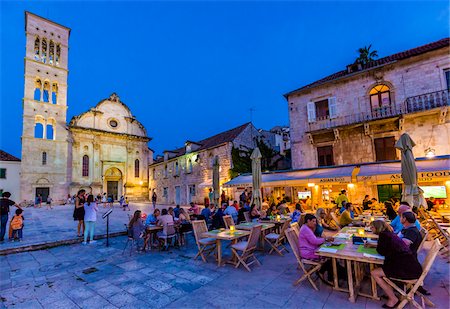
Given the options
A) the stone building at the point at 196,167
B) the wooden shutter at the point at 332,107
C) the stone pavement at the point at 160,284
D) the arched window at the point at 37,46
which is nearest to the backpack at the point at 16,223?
the stone pavement at the point at 160,284

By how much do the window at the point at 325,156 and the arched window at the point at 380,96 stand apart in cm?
354

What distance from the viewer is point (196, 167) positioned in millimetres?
24047

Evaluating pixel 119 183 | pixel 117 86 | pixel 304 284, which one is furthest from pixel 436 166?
pixel 117 86

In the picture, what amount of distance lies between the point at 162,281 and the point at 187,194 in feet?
69.7

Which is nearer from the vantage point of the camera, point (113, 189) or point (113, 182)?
point (113, 189)

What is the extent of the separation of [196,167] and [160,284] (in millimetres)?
19896

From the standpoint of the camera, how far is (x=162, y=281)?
173 inches

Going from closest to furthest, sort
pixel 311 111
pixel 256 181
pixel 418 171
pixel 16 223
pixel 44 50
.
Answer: pixel 16 223, pixel 418 171, pixel 256 181, pixel 311 111, pixel 44 50

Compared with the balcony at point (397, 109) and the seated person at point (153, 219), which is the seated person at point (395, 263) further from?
the balcony at point (397, 109)

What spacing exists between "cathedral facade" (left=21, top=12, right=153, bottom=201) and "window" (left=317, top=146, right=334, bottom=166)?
86.5ft

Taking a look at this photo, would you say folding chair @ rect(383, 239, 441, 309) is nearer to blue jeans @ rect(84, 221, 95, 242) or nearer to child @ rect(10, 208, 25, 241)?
blue jeans @ rect(84, 221, 95, 242)

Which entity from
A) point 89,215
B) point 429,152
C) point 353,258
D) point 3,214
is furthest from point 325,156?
point 3,214

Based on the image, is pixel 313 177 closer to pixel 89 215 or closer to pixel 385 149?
pixel 385 149

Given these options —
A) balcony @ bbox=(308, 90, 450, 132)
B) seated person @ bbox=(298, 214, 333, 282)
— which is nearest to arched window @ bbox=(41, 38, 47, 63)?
balcony @ bbox=(308, 90, 450, 132)
